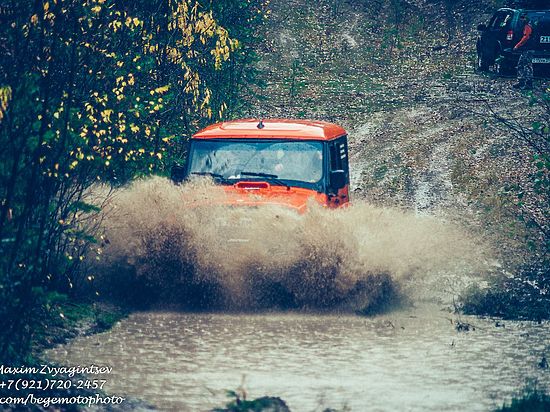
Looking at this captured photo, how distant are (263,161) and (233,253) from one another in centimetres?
143

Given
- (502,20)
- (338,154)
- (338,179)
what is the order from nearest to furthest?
(338,179)
(338,154)
(502,20)

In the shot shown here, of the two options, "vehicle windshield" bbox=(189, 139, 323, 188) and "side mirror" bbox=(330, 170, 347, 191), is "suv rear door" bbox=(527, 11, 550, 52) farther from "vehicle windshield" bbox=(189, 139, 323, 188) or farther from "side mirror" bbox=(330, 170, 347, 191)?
"side mirror" bbox=(330, 170, 347, 191)

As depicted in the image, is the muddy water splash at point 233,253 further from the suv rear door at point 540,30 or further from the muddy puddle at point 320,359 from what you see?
the suv rear door at point 540,30

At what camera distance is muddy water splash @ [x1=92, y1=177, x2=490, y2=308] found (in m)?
12.7

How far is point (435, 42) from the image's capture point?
45.4 metres

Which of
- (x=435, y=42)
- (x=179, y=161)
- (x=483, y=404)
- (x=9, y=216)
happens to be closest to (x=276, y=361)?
(x=483, y=404)

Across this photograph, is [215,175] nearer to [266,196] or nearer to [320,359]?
[266,196]

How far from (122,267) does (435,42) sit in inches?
1341

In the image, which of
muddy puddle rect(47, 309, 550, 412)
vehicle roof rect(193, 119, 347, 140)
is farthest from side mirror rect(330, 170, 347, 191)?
muddy puddle rect(47, 309, 550, 412)

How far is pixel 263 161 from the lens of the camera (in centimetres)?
1360

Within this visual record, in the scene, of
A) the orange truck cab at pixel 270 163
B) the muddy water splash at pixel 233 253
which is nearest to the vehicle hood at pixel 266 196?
the orange truck cab at pixel 270 163

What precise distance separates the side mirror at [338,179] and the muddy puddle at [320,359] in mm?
1549

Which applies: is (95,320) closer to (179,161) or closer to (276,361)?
(276,361)

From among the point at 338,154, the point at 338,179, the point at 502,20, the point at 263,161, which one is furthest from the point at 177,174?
the point at 502,20
